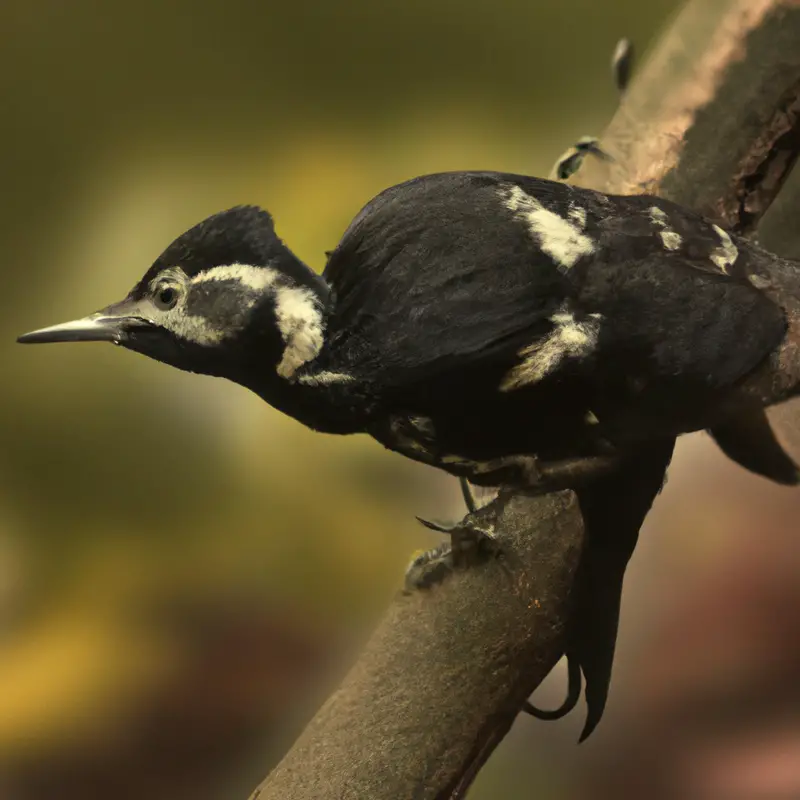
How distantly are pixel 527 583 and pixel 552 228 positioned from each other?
0.38m

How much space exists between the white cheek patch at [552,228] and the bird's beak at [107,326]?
255 millimetres

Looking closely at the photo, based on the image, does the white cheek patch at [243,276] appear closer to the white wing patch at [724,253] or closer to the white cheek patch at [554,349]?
the white cheek patch at [554,349]

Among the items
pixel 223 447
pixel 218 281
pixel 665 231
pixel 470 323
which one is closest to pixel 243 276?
pixel 218 281

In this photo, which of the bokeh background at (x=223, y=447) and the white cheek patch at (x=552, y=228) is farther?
the bokeh background at (x=223, y=447)

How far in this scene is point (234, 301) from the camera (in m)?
0.52

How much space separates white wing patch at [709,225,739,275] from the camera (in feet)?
1.93

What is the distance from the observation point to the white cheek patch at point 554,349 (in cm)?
51

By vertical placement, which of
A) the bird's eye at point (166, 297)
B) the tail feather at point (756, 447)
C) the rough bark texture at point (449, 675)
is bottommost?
the rough bark texture at point (449, 675)

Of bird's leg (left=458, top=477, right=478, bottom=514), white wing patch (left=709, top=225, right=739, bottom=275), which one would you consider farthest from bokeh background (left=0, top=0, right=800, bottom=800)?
white wing patch (left=709, top=225, right=739, bottom=275)

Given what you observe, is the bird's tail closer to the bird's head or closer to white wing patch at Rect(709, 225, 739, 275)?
white wing patch at Rect(709, 225, 739, 275)

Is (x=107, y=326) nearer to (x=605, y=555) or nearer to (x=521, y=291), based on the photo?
(x=521, y=291)

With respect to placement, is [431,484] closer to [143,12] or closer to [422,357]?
[422,357]

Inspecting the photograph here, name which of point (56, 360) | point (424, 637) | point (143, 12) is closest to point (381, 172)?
point (143, 12)

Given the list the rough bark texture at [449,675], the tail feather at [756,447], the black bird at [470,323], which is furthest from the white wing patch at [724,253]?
the rough bark texture at [449,675]
